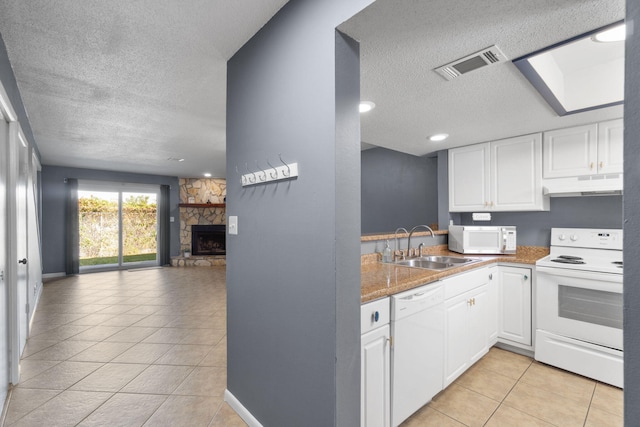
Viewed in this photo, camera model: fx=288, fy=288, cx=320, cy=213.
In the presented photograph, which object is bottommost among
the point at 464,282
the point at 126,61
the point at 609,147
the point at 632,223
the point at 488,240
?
the point at 464,282

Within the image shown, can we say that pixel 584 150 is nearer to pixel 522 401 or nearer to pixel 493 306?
pixel 493 306

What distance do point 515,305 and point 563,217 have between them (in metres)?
1.16

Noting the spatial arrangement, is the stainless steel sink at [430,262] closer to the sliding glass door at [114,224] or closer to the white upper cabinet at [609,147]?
the white upper cabinet at [609,147]

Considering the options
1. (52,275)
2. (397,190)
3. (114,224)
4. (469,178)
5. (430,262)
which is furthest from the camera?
(114,224)

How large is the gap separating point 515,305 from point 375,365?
1.99 metres

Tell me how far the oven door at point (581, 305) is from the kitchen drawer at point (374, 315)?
1.82 metres

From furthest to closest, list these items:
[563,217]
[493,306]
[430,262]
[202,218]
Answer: [202,218] → [563,217] → [430,262] → [493,306]

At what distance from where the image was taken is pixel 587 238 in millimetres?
2828

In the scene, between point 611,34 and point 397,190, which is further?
point 397,190

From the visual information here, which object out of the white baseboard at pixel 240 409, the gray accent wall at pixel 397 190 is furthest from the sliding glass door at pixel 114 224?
the white baseboard at pixel 240 409

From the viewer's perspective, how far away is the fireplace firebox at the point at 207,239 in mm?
7941

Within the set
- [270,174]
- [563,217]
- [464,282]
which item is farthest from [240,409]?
[563,217]

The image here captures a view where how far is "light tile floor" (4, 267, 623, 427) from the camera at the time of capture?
6.05ft

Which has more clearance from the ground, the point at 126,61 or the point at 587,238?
the point at 126,61
